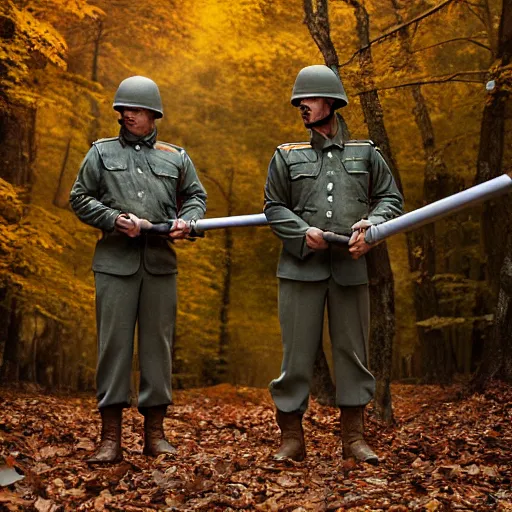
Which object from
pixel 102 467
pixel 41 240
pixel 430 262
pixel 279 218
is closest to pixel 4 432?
pixel 102 467

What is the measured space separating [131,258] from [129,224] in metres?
0.26

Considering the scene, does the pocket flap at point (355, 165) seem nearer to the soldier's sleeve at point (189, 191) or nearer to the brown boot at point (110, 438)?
the soldier's sleeve at point (189, 191)

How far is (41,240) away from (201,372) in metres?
10.8

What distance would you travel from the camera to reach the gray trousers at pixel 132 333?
17.1ft

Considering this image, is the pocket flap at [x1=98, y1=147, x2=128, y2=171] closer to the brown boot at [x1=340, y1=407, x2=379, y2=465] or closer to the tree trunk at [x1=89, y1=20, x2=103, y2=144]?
the brown boot at [x1=340, y1=407, x2=379, y2=465]

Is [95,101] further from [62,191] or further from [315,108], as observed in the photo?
[315,108]

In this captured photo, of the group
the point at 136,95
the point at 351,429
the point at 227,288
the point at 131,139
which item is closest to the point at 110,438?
the point at 351,429

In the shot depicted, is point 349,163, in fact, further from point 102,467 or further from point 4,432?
point 4,432

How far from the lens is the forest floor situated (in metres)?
4.04

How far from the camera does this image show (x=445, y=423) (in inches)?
309

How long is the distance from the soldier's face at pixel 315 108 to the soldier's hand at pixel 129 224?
1.28 metres

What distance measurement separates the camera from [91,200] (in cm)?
525

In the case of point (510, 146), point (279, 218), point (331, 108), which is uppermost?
point (510, 146)

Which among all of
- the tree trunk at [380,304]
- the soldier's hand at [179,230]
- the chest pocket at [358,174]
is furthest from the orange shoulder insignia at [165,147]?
the tree trunk at [380,304]
